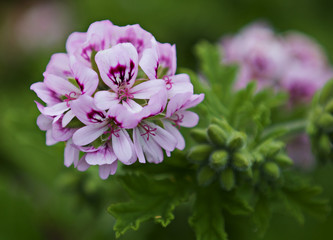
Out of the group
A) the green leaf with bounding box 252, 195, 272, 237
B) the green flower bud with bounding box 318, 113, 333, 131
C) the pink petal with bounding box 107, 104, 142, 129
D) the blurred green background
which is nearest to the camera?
the pink petal with bounding box 107, 104, 142, 129

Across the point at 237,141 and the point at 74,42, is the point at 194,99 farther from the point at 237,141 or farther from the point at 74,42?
the point at 74,42

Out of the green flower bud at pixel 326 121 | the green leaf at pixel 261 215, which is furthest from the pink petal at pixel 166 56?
the green flower bud at pixel 326 121

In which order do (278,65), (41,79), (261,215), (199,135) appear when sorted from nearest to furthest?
1. (199,135)
2. (261,215)
3. (278,65)
4. (41,79)

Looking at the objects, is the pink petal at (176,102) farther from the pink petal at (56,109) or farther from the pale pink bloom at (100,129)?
the pink petal at (56,109)

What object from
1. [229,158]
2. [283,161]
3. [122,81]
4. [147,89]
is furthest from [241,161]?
[122,81]

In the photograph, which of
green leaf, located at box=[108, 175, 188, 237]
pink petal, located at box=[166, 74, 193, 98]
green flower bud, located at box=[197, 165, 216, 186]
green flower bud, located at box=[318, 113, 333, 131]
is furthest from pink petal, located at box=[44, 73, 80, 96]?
green flower bud, located at box=[318, 113, 333, 131]

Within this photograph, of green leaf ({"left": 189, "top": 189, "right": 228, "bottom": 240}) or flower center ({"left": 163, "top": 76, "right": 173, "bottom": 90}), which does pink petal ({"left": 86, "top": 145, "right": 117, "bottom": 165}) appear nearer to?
flower center ({"left": 163, "top": 76, "right": 173, "bottom": 90})

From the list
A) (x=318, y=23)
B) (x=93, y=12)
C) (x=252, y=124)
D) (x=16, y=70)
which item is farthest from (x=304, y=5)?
(x=16, y=70)
